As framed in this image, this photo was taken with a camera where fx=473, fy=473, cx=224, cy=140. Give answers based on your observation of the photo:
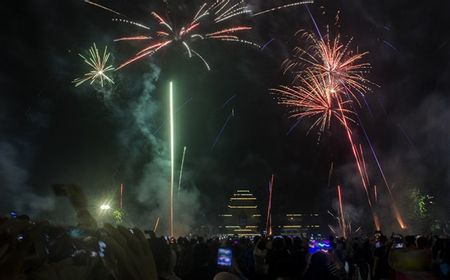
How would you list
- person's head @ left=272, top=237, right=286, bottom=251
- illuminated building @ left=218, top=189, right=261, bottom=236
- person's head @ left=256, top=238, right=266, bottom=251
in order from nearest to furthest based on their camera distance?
person's head @ left=272, top=237, right=286, bottom=251
person's head @ left=256, top=238, right=266, bottom=251
illuminated building @ left=218, top=189, right=261, bottom=236

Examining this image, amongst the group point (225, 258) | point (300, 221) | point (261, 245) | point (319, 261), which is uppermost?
point (300, 221)

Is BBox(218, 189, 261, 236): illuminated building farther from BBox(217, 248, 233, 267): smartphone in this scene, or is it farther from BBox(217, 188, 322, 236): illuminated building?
BBox(217, 248, 233, 267): smartphone

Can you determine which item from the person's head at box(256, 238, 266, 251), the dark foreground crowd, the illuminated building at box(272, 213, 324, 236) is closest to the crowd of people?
the dark foreground crowd

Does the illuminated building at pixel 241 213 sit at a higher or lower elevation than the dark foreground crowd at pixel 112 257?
higher

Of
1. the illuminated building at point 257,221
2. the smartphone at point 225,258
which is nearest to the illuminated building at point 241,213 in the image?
the illuminated building at point 257,221

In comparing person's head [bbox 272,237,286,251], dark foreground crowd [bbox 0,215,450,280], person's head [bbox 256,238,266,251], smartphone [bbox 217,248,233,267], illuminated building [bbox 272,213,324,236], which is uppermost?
illuminated building [bbox 272,213,324,236]

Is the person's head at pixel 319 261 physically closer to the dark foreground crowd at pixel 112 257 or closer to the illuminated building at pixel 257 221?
the dark foreground crowd at pixel 112 257

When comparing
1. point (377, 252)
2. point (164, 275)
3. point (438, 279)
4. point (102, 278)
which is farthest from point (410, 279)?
point (377, 252)

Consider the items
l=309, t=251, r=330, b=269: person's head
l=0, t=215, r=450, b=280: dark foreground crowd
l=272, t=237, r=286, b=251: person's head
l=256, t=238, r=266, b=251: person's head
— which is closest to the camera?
l=0, t=215, r=450, b=280: dark foreground crowd

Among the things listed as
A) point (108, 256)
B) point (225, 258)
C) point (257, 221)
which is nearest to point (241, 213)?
point (257, 221)

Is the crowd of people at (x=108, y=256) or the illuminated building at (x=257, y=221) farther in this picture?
the illuminated building at (x=257, y=221)

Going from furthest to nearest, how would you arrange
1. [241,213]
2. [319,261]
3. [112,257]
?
Answer: [241,213]
[319,261]
[112,257]

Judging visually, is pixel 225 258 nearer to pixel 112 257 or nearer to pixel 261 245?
pixel 261 245

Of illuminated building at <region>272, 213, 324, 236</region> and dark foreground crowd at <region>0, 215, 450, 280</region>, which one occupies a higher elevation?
illuminated building at <region>272, 213, 324, 236</region>
